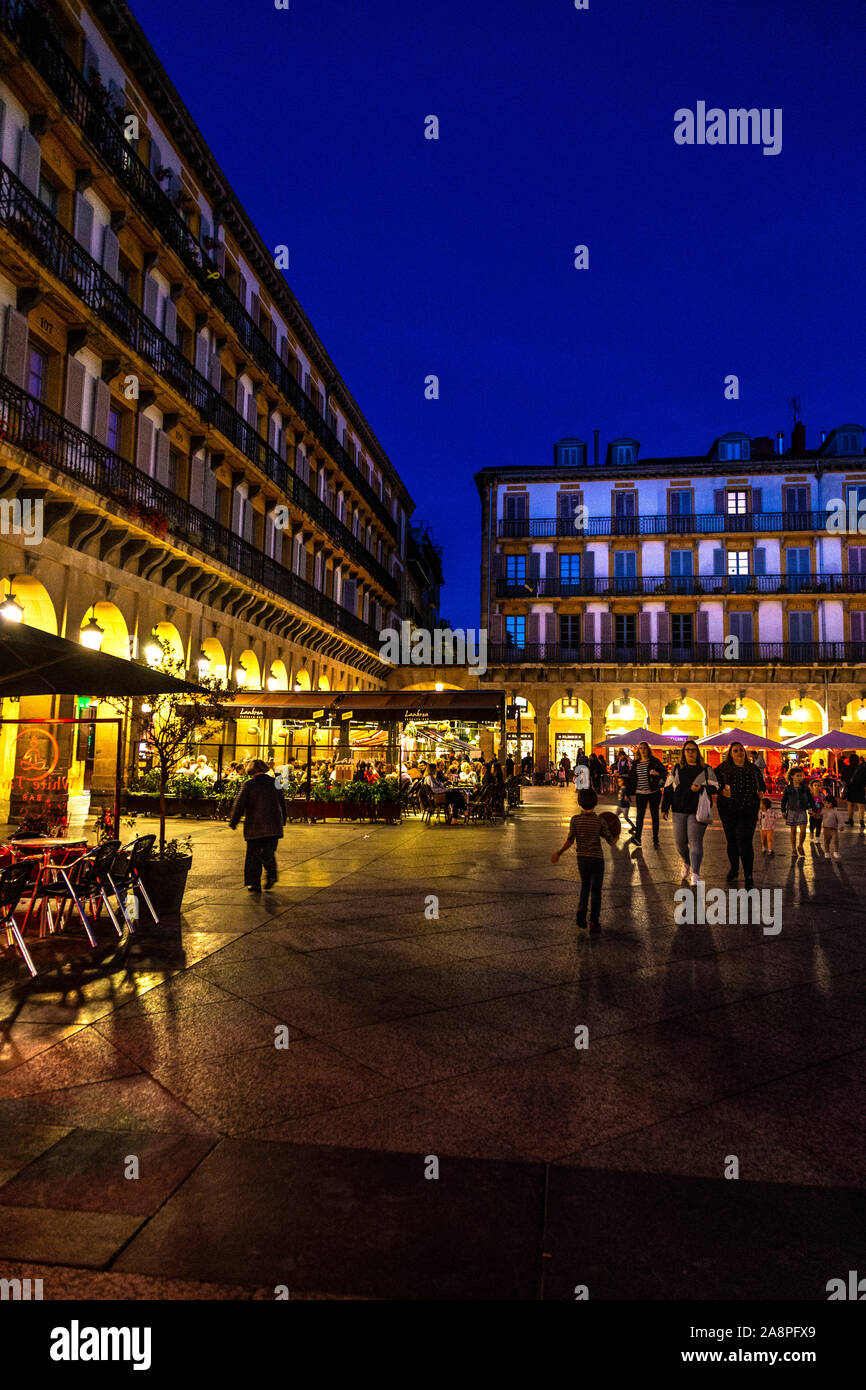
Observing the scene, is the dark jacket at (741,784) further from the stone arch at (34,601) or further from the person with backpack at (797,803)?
the stone arch at (34,601)

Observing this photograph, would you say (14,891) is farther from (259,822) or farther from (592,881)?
(592,881)

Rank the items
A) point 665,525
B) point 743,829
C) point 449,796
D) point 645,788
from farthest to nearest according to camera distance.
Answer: point 665,525
point 449,796
point 645,788
point 743,829

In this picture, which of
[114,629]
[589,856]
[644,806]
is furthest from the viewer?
[114,629]

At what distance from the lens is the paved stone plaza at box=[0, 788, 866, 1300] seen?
2666mm

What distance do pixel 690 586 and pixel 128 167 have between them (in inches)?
1242

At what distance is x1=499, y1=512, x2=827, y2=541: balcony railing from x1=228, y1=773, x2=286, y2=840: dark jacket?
1418 inches

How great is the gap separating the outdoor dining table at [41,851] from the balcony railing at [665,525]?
125 ft

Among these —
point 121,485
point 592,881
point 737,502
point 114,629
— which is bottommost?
point 592,881

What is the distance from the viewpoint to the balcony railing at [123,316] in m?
14.7

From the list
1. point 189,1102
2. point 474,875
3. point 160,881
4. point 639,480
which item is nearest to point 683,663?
point 639,480

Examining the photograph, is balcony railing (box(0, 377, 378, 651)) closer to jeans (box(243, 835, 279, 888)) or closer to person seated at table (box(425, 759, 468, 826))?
person seated at table (box(425, 759, 468, 826))

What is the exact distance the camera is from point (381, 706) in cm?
2111

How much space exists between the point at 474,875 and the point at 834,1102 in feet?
23.8

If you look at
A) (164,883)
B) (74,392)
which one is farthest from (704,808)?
(74,392)
